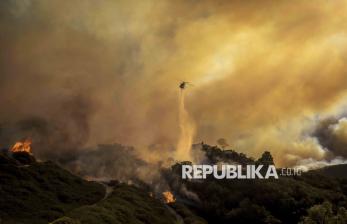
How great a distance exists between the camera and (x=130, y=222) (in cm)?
17975

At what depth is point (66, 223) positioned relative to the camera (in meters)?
106

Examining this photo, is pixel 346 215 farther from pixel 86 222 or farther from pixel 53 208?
pixel 53 208

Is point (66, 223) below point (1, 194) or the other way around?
below

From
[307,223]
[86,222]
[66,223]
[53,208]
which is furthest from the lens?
[53,208]

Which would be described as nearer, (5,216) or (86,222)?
(86,222)

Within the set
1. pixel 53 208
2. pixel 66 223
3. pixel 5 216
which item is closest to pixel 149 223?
pixel 53 208

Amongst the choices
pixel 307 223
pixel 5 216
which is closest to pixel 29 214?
pixel 5 216

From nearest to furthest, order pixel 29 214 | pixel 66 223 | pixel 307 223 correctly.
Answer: pixel 66 223 → pixel 307 223 → pixel 29 214

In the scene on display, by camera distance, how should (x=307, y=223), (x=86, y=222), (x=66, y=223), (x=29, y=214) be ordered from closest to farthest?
(x=66, y=223)
(x=86, y=222)
(x=307, y=223)
(x=29, y=214)

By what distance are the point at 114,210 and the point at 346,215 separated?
97.8 meters

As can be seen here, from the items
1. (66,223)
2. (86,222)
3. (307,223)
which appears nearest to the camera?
(66,223)

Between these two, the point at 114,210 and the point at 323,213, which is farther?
the point at 114,210

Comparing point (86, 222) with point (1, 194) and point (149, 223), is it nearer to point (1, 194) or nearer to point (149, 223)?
point (149, 223)

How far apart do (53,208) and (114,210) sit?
91.2ft
